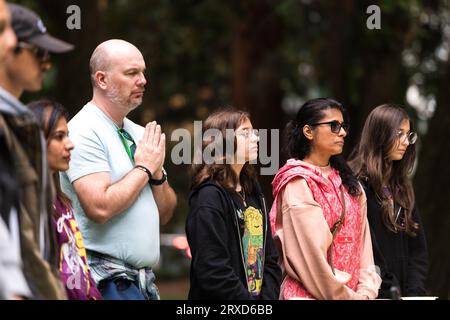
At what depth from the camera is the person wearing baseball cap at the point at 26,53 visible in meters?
3.86

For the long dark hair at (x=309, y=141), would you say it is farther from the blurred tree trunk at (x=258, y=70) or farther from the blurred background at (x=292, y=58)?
the blurred tree trunk at (x=258, y=70)

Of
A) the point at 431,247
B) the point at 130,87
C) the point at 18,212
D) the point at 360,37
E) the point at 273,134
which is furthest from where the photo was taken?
the point at 360,37

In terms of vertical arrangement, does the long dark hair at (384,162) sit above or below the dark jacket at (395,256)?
above

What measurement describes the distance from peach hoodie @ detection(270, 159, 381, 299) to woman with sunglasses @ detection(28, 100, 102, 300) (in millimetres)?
1128

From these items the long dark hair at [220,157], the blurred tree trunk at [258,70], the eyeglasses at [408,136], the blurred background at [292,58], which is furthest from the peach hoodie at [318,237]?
the blurred tree trunk at [258,70]

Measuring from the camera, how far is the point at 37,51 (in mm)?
3926

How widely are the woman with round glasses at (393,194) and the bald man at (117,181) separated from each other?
130 centimetres

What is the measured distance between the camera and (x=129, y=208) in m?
4.85

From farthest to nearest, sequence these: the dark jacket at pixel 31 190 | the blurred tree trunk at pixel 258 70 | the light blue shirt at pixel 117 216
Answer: the blurred tree trunk at pixel 258 70, the light blue shirt at pixel 117 216, the dark jacket at pixel 31 190

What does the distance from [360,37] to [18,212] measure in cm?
980

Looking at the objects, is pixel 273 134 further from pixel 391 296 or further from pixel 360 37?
pixel 360 37

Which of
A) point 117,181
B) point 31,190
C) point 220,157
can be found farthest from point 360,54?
point 31,190

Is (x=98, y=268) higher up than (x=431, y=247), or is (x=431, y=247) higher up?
(x=98, y=268)
